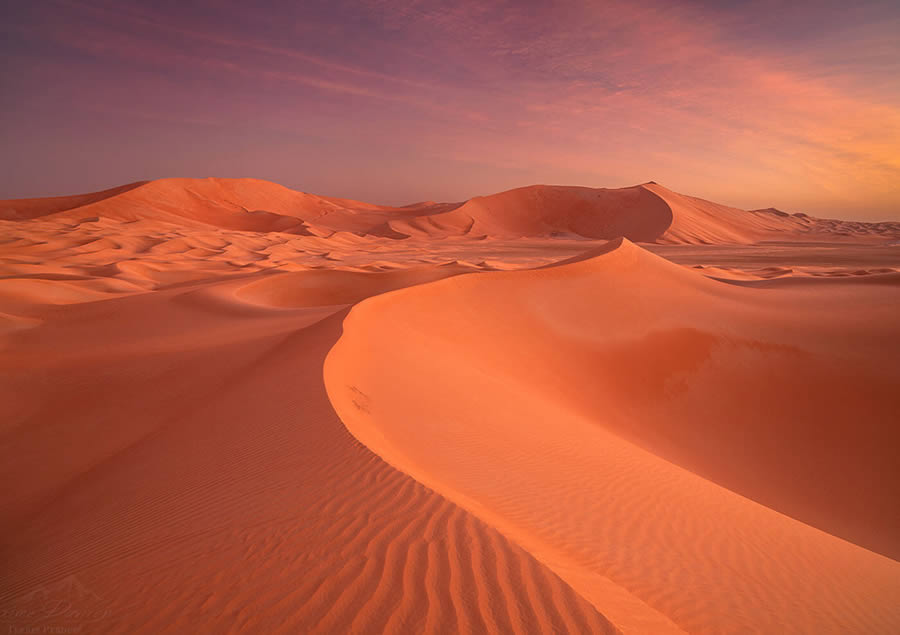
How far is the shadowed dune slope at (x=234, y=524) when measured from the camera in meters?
2.31

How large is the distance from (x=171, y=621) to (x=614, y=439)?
573 centimetres

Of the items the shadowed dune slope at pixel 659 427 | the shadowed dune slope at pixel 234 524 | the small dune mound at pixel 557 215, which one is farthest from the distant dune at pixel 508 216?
the shadowed dune slope at pixel 234 524

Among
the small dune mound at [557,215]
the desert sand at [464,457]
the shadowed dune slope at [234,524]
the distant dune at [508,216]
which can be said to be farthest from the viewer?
the small dune mound at [557,215]

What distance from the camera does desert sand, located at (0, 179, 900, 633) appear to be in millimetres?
2535

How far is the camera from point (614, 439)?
664cm

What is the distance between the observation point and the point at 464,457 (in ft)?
15.0

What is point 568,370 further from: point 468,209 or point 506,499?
point 468,209

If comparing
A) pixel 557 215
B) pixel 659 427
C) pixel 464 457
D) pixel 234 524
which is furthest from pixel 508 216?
pixel 234 524

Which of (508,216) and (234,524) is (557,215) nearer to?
(508,216)

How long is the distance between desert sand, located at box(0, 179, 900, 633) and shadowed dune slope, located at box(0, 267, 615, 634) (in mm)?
20

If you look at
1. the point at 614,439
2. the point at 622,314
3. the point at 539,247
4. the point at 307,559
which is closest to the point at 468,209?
the point at 539,247

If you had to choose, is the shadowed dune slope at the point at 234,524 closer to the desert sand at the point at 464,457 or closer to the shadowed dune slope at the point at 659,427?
the desert sand at the point at 464,457

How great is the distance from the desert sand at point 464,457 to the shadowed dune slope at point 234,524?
2 cm

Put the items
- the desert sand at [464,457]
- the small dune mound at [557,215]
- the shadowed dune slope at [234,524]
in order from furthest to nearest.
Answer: the small dune mound at [557,215] < the desert sand at [464,457] < the shadowed dune slope at [234,524]
